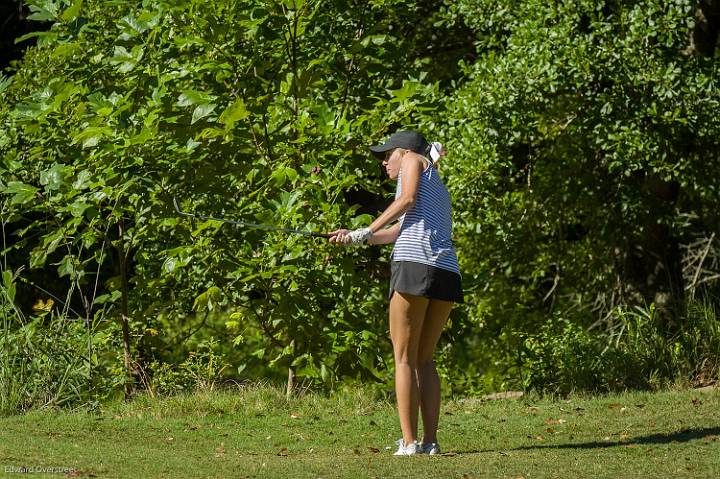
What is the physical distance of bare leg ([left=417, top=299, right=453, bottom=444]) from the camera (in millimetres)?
6512

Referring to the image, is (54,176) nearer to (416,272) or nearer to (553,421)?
(416,272)

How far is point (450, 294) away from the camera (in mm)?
6355

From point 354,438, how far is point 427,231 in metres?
1.76

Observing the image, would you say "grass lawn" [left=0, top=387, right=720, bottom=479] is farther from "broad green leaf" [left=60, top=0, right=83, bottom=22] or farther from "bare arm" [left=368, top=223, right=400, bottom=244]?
"broad green leaf" [left=60, top=0, right=83, bottom=22]

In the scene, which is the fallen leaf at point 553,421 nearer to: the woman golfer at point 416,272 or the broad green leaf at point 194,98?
the woman golfer at point 416,272

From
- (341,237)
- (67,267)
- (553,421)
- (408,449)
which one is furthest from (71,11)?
(553,421)

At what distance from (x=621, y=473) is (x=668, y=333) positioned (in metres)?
4.68

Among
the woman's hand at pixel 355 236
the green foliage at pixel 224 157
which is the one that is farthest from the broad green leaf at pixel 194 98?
the woman's hand at pixel 355 236

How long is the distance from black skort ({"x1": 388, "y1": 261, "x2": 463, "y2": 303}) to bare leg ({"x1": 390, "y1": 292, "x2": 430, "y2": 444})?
0.06 m

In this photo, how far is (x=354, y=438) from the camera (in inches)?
295

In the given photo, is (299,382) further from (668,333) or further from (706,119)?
(706,119)

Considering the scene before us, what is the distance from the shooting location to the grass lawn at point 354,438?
6062mm

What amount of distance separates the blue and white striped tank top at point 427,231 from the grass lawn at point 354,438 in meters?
1.07

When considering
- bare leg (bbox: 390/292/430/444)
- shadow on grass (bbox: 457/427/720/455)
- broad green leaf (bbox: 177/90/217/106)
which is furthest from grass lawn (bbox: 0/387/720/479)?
broad green leaf (bbox: 177/90/217/106)
